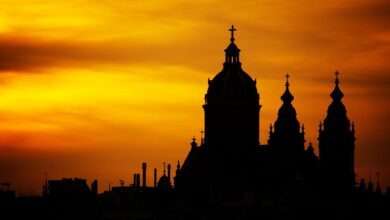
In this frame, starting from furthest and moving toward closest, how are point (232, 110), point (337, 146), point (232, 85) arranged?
point (337, 146) → point (232, 110) → point (232, 85)

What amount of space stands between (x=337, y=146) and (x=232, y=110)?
14379mm

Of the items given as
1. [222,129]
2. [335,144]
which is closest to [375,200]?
[335,144]

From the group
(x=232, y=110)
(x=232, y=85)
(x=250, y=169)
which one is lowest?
(x=250, y=169)

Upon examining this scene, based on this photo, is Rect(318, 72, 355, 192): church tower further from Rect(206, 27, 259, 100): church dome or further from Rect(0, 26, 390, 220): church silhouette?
Rect(206, 27, 259, 100): church dome

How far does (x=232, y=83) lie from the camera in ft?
505

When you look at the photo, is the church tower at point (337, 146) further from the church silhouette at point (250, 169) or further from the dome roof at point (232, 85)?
the dome roof at point (232, 85)

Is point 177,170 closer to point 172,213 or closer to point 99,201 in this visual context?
point 172,213

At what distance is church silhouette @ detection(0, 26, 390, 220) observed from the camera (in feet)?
509

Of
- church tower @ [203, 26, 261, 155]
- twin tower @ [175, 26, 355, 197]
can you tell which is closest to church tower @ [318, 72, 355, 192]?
twin tower @ [175, 26, 355, 197]

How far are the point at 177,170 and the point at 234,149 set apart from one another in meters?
6.72

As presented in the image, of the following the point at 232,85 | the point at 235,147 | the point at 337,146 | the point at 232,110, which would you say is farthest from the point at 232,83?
the point at 337,146

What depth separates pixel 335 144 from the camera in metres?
163

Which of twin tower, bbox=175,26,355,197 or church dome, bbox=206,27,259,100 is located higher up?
church dome, bbox=206,27,259,100

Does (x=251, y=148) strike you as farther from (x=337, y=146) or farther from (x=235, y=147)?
(x=337, y=146)
